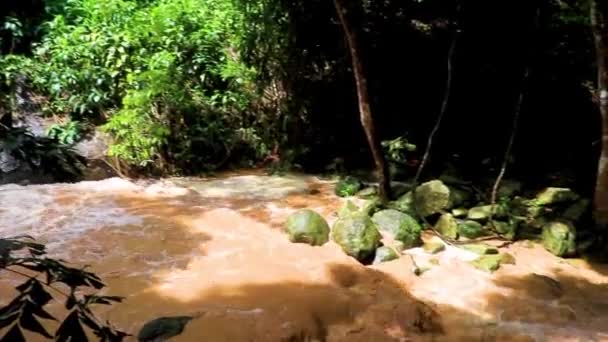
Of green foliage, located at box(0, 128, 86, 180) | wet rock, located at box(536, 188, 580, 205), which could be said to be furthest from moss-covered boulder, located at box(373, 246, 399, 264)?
green foliage, located at box(0, 128, 86, 180)

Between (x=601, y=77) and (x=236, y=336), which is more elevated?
(x=601, y=77)

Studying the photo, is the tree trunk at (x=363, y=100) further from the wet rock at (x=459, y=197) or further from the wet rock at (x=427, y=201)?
the wet rock at (x=459, y=197)

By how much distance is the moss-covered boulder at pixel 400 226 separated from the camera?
17.6ft

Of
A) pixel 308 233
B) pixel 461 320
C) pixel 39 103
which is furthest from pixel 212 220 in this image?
pixel 39 103

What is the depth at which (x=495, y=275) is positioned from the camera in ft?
16.5

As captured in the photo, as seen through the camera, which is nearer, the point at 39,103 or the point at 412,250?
the point at 412,250

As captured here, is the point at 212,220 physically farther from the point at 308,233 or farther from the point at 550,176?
the point at 550,176

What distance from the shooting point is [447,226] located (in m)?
5.73

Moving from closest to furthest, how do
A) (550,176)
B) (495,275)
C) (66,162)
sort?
(66,162), (495,275), (550,176)

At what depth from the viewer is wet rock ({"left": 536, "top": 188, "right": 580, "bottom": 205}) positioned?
6.22 metres

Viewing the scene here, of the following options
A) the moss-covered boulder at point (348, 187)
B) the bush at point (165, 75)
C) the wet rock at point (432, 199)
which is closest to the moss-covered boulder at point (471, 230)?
the wet rock at point (432, 199)

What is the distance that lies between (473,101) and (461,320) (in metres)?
4.51

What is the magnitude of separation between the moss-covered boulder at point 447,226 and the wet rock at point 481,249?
0.70 feet

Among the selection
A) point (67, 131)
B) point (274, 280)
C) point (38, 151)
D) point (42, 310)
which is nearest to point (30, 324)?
point (42, 310)
